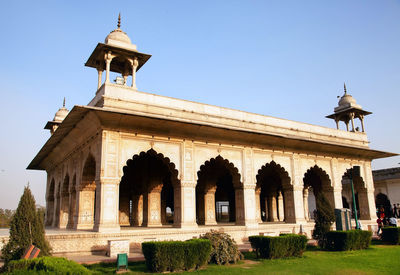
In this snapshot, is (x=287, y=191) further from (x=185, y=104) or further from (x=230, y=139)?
(x=185, y=104)

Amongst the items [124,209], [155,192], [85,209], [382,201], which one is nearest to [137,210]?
[124,209]

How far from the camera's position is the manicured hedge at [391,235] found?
49.2 ft

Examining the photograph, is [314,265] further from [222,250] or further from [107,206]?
[107,206]

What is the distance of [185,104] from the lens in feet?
52.3

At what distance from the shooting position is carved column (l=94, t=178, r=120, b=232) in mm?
12445

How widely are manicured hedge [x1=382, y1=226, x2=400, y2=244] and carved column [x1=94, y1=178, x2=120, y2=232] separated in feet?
38.9

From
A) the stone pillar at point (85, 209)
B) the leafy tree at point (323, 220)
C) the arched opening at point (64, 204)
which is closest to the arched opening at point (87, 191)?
the stone pillar at point (85, 209)

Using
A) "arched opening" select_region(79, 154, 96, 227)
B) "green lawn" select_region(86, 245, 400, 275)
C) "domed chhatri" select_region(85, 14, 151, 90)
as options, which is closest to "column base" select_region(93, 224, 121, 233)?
"green lawn" select_region(86, 245, 400, 275)

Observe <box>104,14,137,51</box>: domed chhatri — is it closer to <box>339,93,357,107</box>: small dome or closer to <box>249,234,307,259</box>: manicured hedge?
<box>249,234,307,259</box>: manicured hedge

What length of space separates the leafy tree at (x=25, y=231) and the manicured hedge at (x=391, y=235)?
1413 centimetres

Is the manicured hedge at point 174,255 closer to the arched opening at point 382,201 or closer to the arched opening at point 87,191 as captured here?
the arched opening at point 87,191

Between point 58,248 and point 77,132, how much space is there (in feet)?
18.7

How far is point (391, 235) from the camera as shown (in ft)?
49.6

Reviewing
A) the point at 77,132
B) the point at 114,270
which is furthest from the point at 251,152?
the point at 114,270
